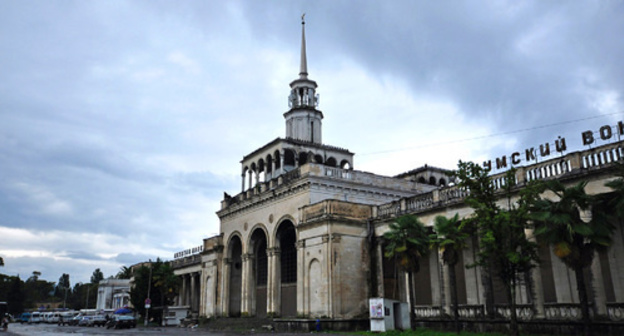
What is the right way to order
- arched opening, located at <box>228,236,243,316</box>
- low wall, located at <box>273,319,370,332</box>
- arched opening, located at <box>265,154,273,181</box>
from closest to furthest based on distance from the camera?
1. low wall, located at <box>273,319,370,332</box>
2. arched opening, located at <box>228,236,243,316</box>
3. arched opening, located at <box>265,154,273,181</box>

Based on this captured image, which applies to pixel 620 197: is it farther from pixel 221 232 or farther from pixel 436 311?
pixel 221 232

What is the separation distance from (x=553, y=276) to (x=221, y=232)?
32195 mm

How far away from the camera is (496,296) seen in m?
26.4

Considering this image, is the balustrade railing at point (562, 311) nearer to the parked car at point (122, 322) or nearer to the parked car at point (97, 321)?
the parked car at point (122, 322)

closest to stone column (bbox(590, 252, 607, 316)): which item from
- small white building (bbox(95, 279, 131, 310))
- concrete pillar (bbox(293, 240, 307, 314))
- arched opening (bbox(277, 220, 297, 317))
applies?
concrete pillar (bbox(293, 240, 307, 314))

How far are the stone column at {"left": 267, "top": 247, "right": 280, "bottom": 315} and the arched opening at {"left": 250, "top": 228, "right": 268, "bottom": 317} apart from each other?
2.56 m

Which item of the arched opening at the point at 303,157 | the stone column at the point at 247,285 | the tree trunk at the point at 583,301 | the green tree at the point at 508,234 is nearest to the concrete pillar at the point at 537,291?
the green tree at the point at 508,234

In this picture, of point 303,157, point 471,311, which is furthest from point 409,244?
point 303,157

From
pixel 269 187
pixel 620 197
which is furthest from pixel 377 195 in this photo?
pixel 620 197

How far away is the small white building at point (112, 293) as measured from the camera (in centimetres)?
8938

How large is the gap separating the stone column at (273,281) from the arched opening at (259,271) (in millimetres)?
2559

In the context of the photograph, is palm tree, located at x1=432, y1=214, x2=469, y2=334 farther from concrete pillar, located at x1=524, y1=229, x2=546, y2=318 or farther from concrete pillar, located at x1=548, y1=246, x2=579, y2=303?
concrete pillar, located at x1=548, y1=246, x2=579, y2=303

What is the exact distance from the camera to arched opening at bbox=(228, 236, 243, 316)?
46.0 meters

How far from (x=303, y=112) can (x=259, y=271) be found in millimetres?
15412
